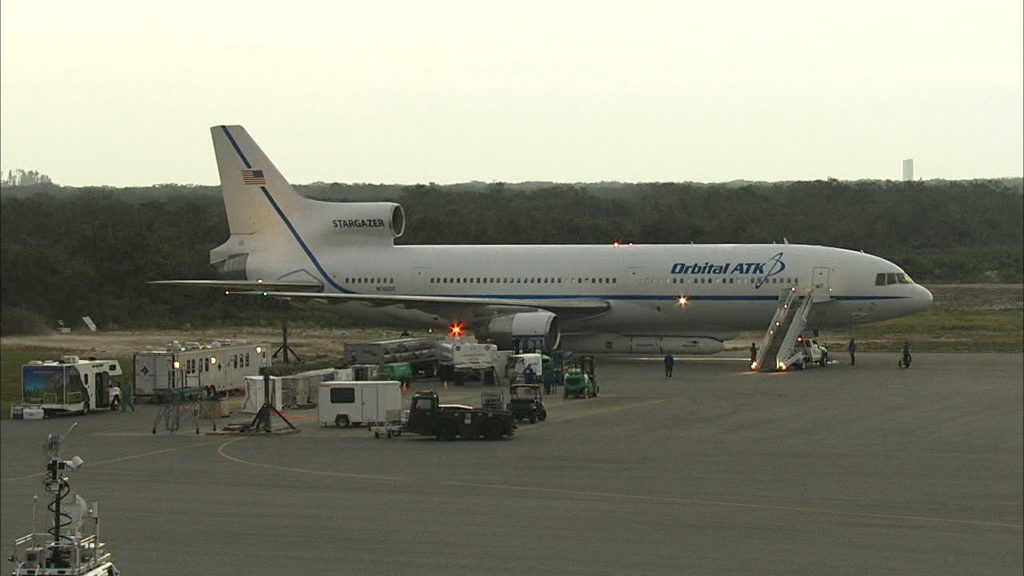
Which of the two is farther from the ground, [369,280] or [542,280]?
[369,280]

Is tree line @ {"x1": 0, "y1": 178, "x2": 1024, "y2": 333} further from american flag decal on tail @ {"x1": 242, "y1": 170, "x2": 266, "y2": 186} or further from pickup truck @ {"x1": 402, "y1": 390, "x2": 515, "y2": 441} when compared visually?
pickup truck @ {"x1": 402, "y1": 390, "x2": 515, "y2": 441}

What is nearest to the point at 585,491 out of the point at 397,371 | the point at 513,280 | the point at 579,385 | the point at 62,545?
the point at 62,545

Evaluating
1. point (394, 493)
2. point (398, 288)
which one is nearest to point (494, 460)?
point (394, 493)

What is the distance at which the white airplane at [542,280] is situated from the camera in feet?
175

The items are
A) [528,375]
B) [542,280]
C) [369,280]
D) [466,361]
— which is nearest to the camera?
[528,375]

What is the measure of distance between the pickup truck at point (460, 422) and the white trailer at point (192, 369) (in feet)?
36.5

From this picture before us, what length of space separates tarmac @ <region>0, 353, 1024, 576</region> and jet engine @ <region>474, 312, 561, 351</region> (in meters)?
12.3

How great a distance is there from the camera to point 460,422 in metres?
34.8

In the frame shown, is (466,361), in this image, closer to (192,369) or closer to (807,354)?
(192,369)

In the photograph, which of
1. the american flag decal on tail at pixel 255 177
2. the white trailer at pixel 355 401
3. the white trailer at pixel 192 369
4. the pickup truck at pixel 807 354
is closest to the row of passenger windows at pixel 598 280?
the pickup truck at pixel 807 354

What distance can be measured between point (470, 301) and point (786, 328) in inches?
523

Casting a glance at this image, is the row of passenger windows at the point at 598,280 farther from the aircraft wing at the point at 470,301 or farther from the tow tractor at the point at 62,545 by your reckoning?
the tow tractor at the point at 62,545

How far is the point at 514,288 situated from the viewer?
A: 58281 mm

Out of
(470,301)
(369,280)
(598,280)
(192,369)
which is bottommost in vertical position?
(192,369)
